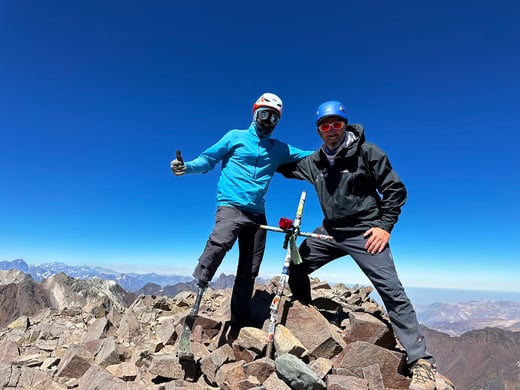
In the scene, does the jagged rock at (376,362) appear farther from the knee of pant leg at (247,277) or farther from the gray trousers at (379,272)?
the knee of pant leg at (247,277)

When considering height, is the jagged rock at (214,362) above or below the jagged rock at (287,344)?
below

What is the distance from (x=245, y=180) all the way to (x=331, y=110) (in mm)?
2592

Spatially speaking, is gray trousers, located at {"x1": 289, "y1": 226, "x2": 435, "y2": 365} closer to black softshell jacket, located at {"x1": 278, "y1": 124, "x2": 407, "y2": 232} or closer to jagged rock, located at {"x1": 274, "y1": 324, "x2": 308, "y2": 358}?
black softshell jacket, located at {"x1": 278, "y1": 124, "x2": 407, "y2": 232}

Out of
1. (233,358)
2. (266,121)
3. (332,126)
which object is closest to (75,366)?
(233,358)

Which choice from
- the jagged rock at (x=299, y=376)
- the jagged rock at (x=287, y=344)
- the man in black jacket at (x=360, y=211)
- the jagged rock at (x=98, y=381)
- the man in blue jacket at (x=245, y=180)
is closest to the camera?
the jagged rock at (x=299, y=376)

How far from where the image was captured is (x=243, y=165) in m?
8.14

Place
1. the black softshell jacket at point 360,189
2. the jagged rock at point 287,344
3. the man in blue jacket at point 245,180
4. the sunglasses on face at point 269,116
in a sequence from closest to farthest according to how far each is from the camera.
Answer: the jagged rock at point 287,344 → the black softshell jacket at point 360,189 → the man in blue jacket at point 245,180 → the sunglasses on face at point 269,116

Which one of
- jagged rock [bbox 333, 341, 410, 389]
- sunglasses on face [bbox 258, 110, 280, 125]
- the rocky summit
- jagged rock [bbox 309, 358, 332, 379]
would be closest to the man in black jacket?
jagged rock [bbox 333, 341, 410, 389]

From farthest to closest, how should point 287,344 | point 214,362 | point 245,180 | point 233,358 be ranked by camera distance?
point 245,180, point 233,358, point 287,344, point 214,362

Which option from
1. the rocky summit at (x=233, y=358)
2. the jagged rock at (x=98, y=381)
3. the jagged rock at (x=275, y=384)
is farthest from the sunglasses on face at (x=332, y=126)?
the jagged rock at (x=98, y=381)

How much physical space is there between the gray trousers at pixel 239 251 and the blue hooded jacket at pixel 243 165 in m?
0.28

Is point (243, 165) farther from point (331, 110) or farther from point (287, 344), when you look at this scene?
point (287, 344)

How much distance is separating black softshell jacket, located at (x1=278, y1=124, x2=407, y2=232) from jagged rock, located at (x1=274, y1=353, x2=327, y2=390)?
3133 mm

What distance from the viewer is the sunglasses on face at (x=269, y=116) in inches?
324
